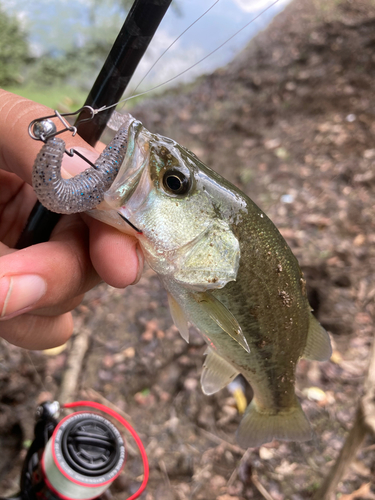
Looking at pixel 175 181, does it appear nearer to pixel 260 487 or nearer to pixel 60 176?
pixel 60 176

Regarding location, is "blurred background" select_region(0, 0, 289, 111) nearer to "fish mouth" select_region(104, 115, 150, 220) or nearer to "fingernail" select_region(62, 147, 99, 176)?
"fingernail" select_region(62, 147, 99, 176)

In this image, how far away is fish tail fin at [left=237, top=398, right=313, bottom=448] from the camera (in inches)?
68.0

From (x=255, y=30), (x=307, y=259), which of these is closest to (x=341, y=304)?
(x=307, y=259)

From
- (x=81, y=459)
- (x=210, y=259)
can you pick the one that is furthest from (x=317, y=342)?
(x=81, y=459)

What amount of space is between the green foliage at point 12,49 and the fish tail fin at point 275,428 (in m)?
7.48

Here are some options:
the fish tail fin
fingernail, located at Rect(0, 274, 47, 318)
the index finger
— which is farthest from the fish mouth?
the fish tail fin

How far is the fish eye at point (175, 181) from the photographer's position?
4.23ft

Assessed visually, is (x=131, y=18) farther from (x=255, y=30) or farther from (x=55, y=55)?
(x=255, y=30)

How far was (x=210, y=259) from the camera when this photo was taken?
1.36 metres

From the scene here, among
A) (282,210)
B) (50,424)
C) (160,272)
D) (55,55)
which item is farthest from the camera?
(55,55)

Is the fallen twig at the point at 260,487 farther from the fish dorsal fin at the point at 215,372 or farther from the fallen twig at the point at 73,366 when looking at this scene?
the fallen twig at the point at 73,366

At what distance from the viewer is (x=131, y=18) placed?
1.15 meters

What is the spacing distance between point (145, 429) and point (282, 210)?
10.5 ft

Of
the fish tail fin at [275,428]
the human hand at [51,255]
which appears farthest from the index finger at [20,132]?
the fish tail fin at [275,428]
